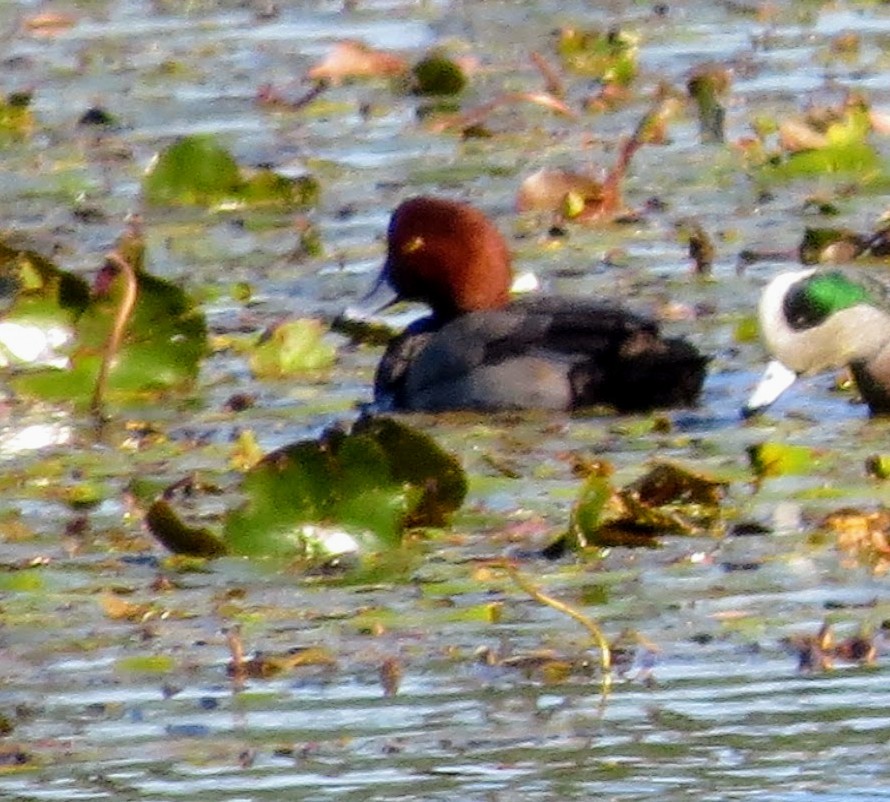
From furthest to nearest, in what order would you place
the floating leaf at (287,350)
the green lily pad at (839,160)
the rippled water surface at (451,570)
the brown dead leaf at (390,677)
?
the green lily pad at (839,160), the floating leaf at (287,350), the brown dead leaf at (390,677), the rippled water surface at (451,570)

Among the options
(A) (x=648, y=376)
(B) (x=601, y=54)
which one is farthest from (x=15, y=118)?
(A) (x=648, y=376)

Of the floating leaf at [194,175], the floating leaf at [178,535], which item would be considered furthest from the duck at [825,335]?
the floating leaf at [194,175]

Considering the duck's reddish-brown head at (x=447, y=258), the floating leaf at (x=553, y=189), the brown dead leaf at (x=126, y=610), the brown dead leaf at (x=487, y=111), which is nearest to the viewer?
the brown dead leaf at (x=126, y=610)

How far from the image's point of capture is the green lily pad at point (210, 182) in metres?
11.5

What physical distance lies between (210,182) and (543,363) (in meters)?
2.94

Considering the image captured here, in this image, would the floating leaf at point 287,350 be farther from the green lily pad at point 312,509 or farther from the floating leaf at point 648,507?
the green lily pad at point 312,509

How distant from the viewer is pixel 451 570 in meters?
6.86

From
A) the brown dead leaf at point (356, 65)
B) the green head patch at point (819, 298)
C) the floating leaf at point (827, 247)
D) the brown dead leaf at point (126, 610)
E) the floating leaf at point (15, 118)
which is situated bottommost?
the brown dead leaf at point (126, 610)

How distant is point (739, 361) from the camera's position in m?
9.28

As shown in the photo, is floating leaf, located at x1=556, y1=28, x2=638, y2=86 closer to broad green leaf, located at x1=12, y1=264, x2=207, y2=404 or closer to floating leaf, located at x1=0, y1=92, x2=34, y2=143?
floating leaf, located at x1=0, y1=92, x2=34, y2=143

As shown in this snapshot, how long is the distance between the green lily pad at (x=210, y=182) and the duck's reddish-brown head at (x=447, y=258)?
1.77m

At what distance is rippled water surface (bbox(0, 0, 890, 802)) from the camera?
5.56m

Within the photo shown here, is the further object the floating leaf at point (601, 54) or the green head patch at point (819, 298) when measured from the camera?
the floating leaf at point (601, 54)

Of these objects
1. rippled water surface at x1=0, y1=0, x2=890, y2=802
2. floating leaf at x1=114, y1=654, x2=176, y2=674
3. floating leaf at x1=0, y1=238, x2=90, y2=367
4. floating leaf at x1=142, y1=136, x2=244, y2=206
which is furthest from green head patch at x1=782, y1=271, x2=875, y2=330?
floating leaf at x1=142, y1=136, x2=244, y2=206
